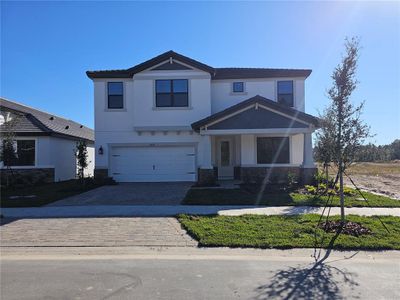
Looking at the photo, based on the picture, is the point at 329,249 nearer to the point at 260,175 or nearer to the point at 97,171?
the point at 260,175

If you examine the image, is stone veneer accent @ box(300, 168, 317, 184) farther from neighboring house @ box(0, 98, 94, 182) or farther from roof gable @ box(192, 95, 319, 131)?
neighboring house @ box(0, 98, 94, 182)

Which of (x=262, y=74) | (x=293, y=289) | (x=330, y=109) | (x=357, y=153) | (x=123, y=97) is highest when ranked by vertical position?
(x=262, y=74)

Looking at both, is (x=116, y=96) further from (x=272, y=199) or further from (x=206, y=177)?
(x=272, y=199)

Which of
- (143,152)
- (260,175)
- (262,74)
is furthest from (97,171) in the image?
(262,74)

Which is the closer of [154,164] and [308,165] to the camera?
[308,165]

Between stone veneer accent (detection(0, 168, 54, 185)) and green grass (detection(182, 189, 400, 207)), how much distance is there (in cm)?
1146

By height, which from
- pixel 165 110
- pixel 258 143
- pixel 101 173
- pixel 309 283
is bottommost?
pixel 309 283

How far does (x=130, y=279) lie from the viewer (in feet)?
17.4

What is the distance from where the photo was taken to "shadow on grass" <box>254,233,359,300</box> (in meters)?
4.72

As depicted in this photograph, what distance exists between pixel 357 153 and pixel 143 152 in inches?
555

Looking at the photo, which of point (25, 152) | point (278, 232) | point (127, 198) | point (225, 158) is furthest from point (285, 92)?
point (25, 152)

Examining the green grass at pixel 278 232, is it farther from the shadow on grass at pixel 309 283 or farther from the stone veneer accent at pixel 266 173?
the stone veneer accent at pixel 266 173

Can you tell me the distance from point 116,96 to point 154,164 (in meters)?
4.58

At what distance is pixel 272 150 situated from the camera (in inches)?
800
